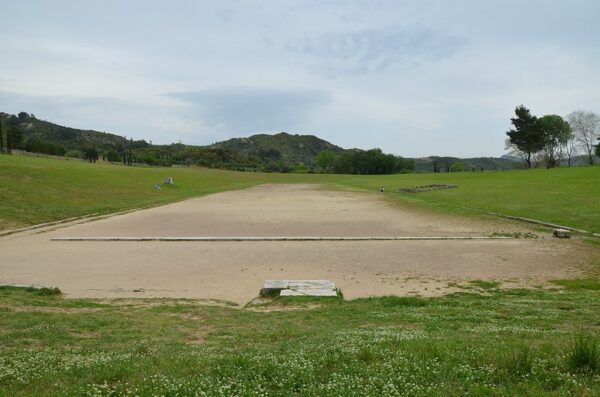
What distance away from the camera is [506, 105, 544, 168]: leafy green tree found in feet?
276

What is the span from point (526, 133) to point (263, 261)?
Result: 3337 inches

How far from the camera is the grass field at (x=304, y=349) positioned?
395 cm

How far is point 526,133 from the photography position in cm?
8444

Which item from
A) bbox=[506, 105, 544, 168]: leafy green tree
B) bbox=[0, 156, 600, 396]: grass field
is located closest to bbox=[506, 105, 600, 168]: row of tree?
bbox=[506, 105, 544, 168]: leafy green tree

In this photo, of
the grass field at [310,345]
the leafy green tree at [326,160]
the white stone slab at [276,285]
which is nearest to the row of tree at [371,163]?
the leafy green tree at [326,160]

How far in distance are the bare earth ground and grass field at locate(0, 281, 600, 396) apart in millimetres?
2122

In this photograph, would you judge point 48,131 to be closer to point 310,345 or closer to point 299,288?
point 299,288

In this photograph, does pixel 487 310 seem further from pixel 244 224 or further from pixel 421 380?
pixel 244 224

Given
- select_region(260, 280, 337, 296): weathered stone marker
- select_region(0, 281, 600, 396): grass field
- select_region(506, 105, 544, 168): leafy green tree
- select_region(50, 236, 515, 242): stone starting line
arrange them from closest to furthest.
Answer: select_region(0, 281, 600, 396): grass field
select_region(260, 280, 337, 296): weathered stone marker
select_region(50, 236, 515, 242): stone starting line
select_region(506, 105, 544, 168): leafy green tree

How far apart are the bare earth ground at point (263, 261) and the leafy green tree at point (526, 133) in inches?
2859

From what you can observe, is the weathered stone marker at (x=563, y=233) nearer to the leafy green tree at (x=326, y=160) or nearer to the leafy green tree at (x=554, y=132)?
the leafy green tree at (x=554, y=132)

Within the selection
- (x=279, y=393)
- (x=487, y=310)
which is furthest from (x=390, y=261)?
(x=279, y=393)

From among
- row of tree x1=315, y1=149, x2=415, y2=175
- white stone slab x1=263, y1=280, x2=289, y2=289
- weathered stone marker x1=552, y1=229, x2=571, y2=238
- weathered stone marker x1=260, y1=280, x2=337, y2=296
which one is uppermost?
row of tree x1=315, y1=149, x2=415, y2=175

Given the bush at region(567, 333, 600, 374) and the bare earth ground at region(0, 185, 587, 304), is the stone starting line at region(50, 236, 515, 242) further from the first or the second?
the bush at region(567, 333, 600, 374)
